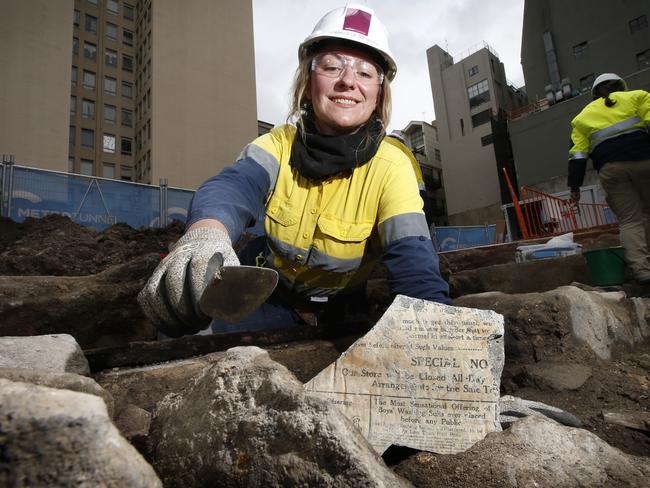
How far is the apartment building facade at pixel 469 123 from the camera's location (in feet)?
105

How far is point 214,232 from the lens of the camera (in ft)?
4.53

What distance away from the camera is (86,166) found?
37.0 meters

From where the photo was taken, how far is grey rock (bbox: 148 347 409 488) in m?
0.77

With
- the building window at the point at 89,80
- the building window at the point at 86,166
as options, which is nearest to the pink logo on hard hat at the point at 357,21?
the building window at the point at 86,166

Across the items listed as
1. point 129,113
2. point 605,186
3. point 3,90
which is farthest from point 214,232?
point 129,113

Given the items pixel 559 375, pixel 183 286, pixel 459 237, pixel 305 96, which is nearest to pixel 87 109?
pixel 459 237

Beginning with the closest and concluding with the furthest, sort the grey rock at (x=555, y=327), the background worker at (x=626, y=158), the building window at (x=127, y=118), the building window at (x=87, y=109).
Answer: the grey rock at (x=555, y=327)
the background worker at (x=626, y=158)
the building window at (x=87, y=109)
the building window at (x=127, y=118)

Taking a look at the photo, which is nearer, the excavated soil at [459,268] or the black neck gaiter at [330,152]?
the excavated soil at [459,268]

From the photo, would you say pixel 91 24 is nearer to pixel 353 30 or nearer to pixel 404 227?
pixel 353 30

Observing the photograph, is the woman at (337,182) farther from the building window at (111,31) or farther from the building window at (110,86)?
the building window at (111,31)

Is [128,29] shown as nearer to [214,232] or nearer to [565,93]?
[565,93]

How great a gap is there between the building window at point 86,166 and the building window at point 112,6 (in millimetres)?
14911

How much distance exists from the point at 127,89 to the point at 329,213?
44127mm

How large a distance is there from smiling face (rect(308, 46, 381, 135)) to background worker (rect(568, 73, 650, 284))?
3.23 meters
